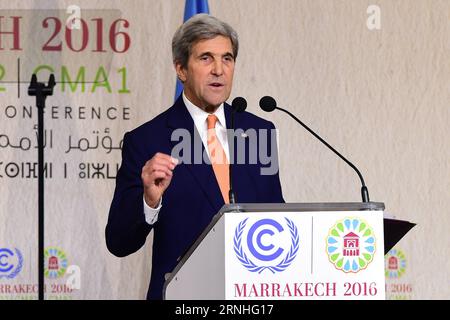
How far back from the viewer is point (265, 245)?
270 centimetres

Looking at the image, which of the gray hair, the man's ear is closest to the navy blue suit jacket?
the man's ear

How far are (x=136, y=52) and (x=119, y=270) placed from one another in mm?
1047

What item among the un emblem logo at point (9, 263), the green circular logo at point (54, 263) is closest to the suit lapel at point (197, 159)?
the green circular logo at point (54, 263)

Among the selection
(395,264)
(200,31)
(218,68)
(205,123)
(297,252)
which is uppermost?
(200,31)

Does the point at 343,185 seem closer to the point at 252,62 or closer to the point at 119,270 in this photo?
the point at 252,62

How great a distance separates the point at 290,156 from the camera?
5.06 m

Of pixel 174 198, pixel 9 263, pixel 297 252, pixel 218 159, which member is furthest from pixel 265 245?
pixel 9 263

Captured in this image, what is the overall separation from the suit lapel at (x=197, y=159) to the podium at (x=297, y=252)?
94 cm

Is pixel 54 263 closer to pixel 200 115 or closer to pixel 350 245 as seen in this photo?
pixel 200 115

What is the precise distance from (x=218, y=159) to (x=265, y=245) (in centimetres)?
119

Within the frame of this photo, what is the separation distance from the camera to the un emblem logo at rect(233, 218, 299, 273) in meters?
2.69

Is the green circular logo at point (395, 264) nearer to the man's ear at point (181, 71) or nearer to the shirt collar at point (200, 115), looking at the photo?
the shirt collar at point (200, 115)

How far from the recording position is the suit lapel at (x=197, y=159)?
371cm

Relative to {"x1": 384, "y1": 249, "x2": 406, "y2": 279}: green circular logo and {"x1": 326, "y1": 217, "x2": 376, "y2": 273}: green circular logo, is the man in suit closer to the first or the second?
{"x1": 326, "y1": 217, "x2": 376, "y2": 273}: green circular logo
